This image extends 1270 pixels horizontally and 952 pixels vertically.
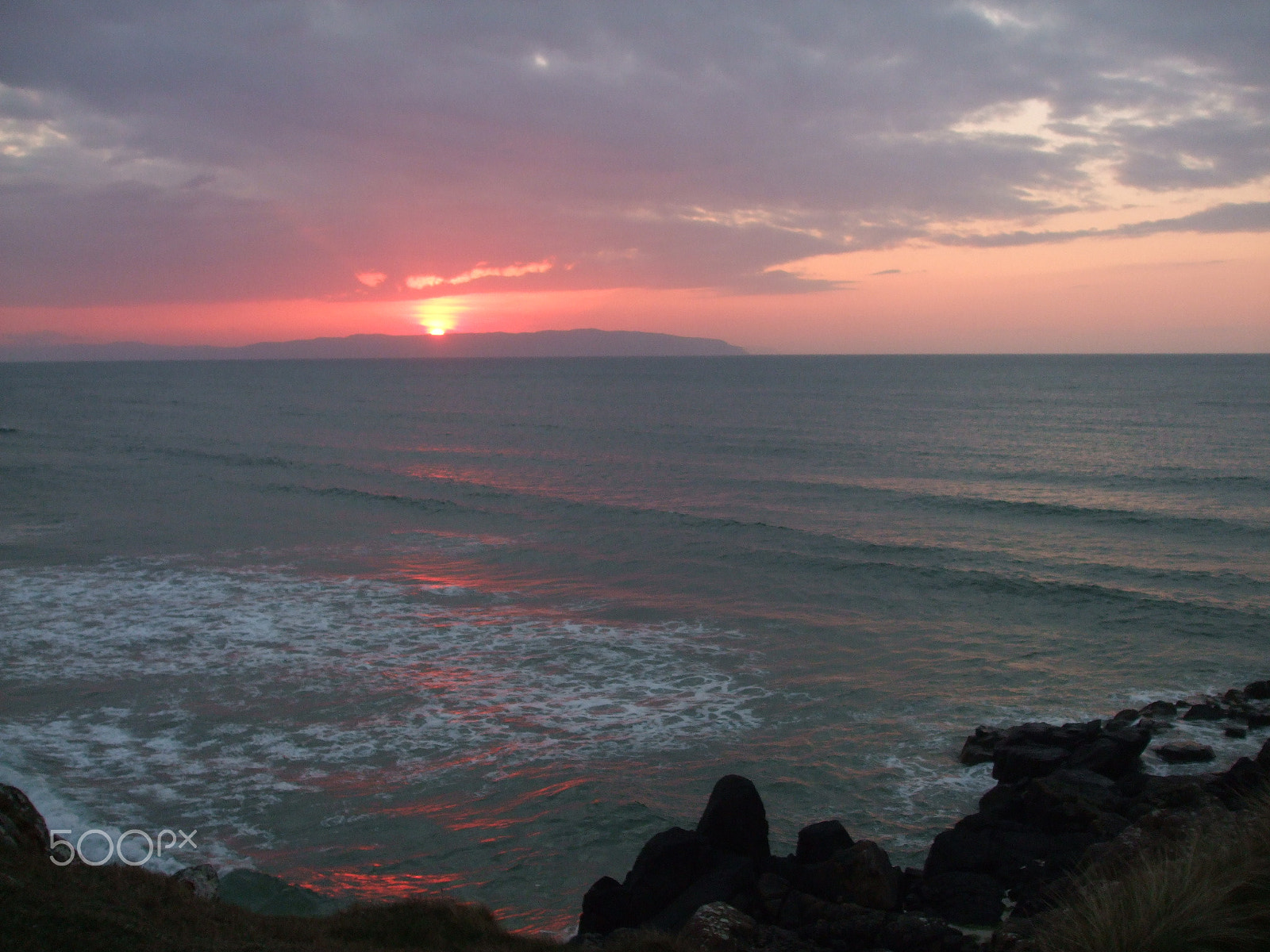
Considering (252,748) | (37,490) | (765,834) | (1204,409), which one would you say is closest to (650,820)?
(765,834)

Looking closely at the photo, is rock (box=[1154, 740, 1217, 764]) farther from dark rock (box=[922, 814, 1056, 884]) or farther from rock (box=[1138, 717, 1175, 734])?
dark rock (box=[922, 814, 1056, 884])

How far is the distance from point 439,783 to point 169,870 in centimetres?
353

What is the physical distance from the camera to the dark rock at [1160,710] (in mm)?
14711

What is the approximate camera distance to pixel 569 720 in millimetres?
14539

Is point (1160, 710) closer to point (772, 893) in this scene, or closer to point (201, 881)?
point (772, 893)

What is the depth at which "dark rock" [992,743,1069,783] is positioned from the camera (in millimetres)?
12016

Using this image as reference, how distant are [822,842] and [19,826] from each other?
784 centimetres

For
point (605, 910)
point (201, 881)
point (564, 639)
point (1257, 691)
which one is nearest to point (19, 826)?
point (201, 881)

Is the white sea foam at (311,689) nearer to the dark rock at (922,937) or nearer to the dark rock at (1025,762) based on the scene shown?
the dark rock at (1025,762)

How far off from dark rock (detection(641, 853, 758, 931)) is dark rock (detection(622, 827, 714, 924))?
2.7 inches

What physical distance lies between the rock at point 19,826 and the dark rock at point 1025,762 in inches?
456

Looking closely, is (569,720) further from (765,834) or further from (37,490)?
(37,490)

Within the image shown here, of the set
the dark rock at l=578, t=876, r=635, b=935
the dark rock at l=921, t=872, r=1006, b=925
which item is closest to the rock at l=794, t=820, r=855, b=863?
the dark rock at l=921, t=872, r=1006, b=925

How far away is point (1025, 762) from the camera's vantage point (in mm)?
12109
